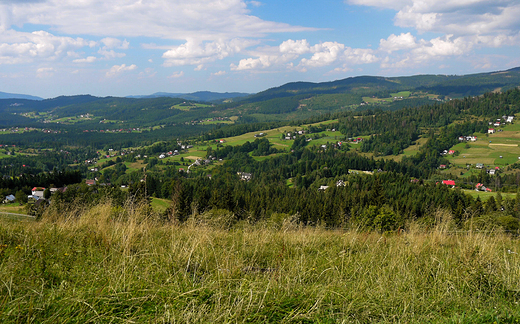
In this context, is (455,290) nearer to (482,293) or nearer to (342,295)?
(482,293)

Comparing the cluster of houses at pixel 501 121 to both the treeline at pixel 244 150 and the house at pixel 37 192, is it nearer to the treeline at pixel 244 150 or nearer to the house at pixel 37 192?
the treeline at pixel 244 150

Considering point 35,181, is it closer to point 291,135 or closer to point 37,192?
point 37,192

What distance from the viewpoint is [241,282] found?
3.21m

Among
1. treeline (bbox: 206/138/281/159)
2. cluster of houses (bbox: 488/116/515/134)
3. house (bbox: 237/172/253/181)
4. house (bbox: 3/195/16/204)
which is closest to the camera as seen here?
house (bbox: 3/195/16/204)

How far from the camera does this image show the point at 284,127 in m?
187

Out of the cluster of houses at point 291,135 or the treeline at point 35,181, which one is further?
the cluster of houses at point 291,135

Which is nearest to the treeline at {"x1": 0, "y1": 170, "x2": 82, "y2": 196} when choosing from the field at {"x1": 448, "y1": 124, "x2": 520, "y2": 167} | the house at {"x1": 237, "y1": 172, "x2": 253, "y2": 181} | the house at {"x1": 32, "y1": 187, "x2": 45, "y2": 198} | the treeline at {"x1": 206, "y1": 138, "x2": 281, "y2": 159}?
the house at {"x1": 32, "y1": 187, "x2": 45, "y2": 198}

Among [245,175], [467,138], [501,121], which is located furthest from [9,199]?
[501,121]

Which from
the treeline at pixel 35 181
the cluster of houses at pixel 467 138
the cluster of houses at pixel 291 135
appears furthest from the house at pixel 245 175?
the cluster of houses at pixel 467 138

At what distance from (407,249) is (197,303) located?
10.7ft

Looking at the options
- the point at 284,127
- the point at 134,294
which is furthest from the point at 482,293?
the point at 284,127

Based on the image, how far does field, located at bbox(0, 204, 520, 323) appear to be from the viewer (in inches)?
101

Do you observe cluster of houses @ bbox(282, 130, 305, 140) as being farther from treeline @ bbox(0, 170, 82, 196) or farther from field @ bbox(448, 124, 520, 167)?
treeline @ bbox(0, 170, 82, 196)

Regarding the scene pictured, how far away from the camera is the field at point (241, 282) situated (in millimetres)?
2555
